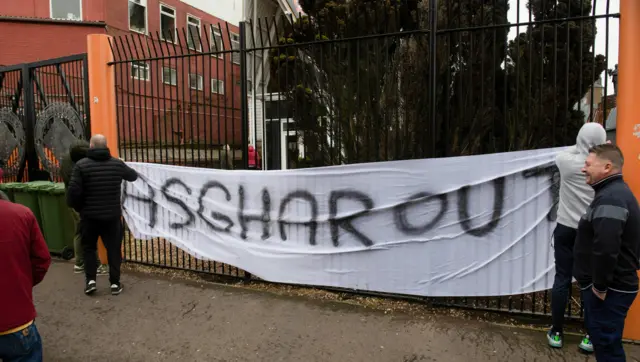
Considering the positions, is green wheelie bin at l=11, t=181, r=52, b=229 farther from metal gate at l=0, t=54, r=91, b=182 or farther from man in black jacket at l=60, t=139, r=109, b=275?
man in black jacket at l=60, t=139, r=109, b=275

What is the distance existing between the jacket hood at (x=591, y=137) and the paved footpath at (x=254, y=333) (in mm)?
1656

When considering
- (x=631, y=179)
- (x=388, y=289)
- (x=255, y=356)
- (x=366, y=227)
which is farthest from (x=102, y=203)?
(x=631, y=179)

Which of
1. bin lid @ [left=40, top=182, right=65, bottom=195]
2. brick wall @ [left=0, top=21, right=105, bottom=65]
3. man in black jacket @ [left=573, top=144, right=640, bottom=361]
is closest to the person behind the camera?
man in black jacket @ [left=573, top=144, right=640, bottom=361]

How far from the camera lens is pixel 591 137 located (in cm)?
A: 328

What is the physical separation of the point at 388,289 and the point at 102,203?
3.26 metres

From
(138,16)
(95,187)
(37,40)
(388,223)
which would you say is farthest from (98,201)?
(138,16)

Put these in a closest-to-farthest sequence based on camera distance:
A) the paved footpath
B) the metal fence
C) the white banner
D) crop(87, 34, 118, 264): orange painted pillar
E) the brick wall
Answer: the paved footpath → the white banner → the metal fence → crop(87, 34, 118, 264): orange painted pillar → the brick wall

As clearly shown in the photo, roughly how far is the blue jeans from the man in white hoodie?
3.77m

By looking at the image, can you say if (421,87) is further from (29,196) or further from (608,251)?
(29,196)

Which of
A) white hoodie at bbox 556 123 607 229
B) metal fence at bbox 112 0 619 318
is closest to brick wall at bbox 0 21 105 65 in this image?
metal fence at bbox 112 0 619 318

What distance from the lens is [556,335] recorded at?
3.54 m

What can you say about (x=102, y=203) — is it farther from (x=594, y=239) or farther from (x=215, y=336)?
(x=594, y=239)

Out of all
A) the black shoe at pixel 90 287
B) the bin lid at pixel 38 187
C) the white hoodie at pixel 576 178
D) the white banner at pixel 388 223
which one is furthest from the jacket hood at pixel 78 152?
the white hoodie at pixel 576 178

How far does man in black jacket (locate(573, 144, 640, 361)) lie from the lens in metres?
2.57
